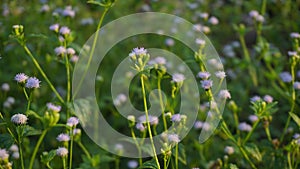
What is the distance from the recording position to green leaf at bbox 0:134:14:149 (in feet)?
6.11

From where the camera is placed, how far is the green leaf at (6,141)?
1861 mm

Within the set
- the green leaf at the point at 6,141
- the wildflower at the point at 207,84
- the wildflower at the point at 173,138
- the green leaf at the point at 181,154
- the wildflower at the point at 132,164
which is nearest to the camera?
the green leaf at the point at 6,141

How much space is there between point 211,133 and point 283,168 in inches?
16.4

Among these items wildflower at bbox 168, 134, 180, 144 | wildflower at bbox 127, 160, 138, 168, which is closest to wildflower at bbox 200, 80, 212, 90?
wildflower at bbox 168, 134, 180, 144

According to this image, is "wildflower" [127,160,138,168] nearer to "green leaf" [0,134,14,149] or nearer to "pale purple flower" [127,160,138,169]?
"pale purple flower" [127,160,138,169]

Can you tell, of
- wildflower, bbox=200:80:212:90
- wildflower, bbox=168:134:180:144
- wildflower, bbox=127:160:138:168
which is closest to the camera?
wildflower, bbox=168:134:180:144

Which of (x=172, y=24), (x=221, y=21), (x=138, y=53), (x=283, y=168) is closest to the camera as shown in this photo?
(x=138, y=53)

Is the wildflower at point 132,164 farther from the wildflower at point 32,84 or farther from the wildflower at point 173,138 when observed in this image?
the wildflower at point 32,84

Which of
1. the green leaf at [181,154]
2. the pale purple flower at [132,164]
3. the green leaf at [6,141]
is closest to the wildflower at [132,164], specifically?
the pale purple flower at [132,164]

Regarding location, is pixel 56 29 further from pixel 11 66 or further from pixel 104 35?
pixel 104 35

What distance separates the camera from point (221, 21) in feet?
13.9

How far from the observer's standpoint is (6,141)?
1.88m

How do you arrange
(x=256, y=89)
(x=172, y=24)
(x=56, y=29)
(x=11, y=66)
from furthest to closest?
1. (x=172, y=24)
2. (x=256, y=89)
3. (x=11, y=66)
4. (x=56, y=29)

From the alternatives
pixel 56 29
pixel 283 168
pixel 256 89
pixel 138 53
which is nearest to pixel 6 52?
pixel 56 29
